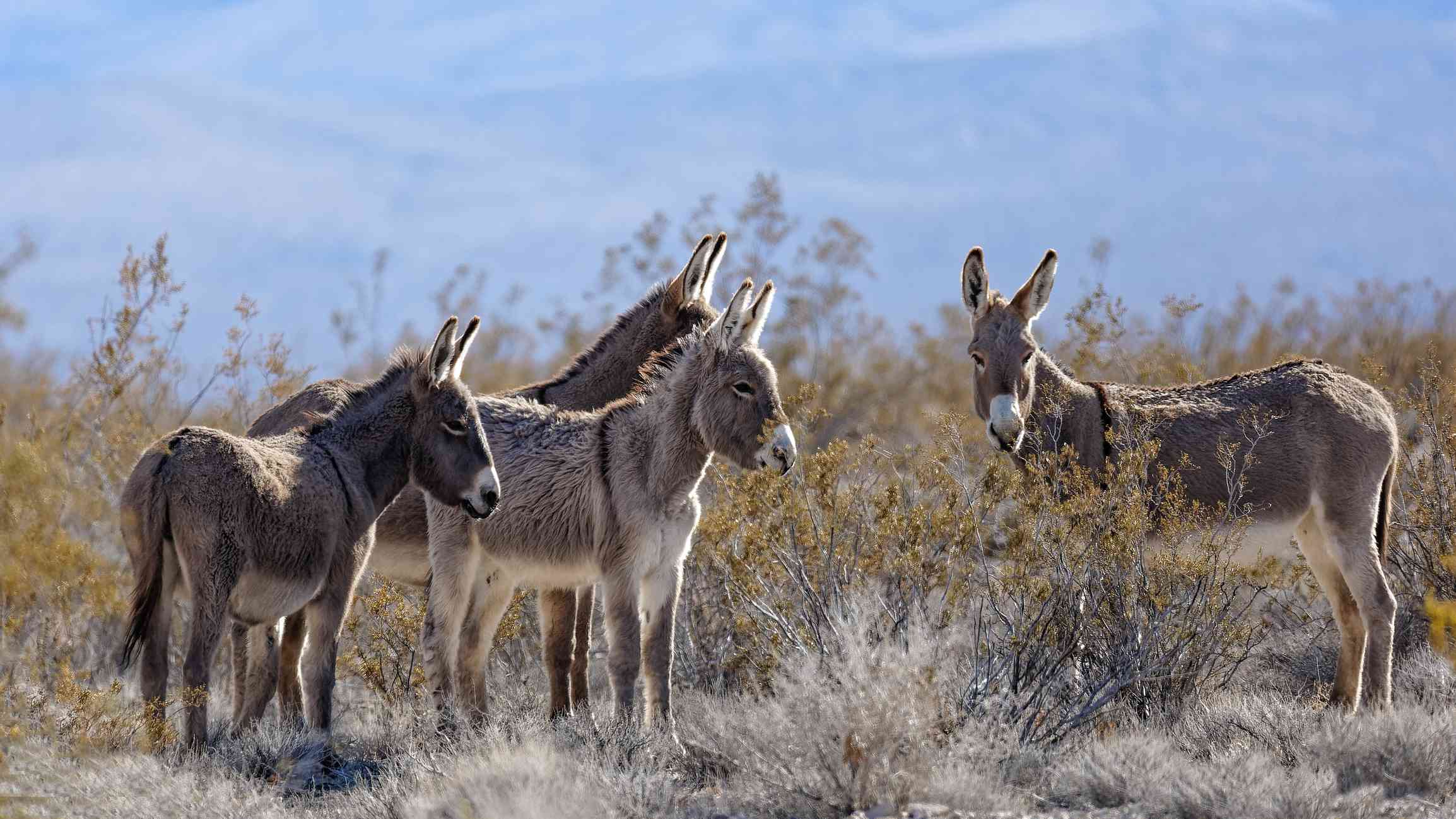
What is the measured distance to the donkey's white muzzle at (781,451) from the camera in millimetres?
7531

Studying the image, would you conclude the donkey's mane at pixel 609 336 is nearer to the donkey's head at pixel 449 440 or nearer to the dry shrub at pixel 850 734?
the donkey's head at pixel 449 440

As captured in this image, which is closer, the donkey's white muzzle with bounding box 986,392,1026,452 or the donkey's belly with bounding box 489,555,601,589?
the donkey's belly with bounding box 489,555,601,589

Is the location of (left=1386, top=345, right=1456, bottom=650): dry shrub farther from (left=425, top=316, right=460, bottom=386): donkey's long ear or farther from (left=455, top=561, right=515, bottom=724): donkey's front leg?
(left=425, top=316, right=460, bottom=386): donkey's long ear

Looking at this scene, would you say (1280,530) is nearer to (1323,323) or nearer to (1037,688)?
(1037,688)

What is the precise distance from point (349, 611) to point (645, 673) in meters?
2.93

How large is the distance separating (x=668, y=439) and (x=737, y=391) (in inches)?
19.5

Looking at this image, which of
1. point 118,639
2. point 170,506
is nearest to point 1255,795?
point 170,506

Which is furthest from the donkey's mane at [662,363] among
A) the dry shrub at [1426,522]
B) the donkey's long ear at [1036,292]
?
the dry shrub at [1426,522]

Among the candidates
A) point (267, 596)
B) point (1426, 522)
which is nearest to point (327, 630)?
point (267, 596)

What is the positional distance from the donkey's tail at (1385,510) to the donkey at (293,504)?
5.42m

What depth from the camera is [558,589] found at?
28.6 feet

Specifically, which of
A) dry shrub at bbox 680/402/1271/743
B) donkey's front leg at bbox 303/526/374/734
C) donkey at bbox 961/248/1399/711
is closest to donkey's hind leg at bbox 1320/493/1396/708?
donkey at bbox 961/248/1399/711

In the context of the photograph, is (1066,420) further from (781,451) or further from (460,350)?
(460,350)

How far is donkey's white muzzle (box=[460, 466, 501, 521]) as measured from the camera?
7945mm
